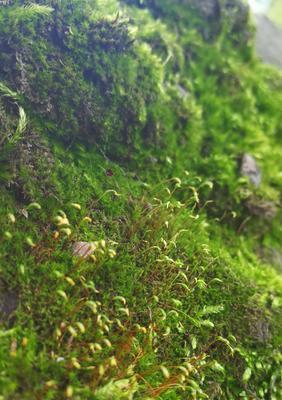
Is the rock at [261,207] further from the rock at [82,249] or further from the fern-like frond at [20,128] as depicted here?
the fern-like frond at [20,128]

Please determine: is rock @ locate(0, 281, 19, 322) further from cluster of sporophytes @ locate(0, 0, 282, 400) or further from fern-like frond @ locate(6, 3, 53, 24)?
fern-like frond @ locate(6, 3, 53, 24)

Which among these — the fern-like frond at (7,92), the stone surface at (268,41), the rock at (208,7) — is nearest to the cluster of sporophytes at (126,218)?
the fern-like frond at (7,92)

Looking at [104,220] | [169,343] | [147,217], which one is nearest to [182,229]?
[147,217]

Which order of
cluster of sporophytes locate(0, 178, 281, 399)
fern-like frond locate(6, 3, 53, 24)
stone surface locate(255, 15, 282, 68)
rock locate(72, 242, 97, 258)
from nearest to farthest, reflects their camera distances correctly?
cluster of sporophytes locate(0, 178, 281, 399)
rock locate(72, 242, 97, 258)
fern-like frond locate(6, 3, 53, 24)
stone surface locate(255, 15, 282, 68)

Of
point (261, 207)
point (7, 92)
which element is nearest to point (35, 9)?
point (7, 92)

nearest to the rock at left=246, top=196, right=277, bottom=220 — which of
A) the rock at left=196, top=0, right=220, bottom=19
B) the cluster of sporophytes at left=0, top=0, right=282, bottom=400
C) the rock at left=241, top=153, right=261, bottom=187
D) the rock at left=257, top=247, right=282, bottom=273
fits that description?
the cluster of sporophytes at left=0, top=0, right=282, bottom=400
